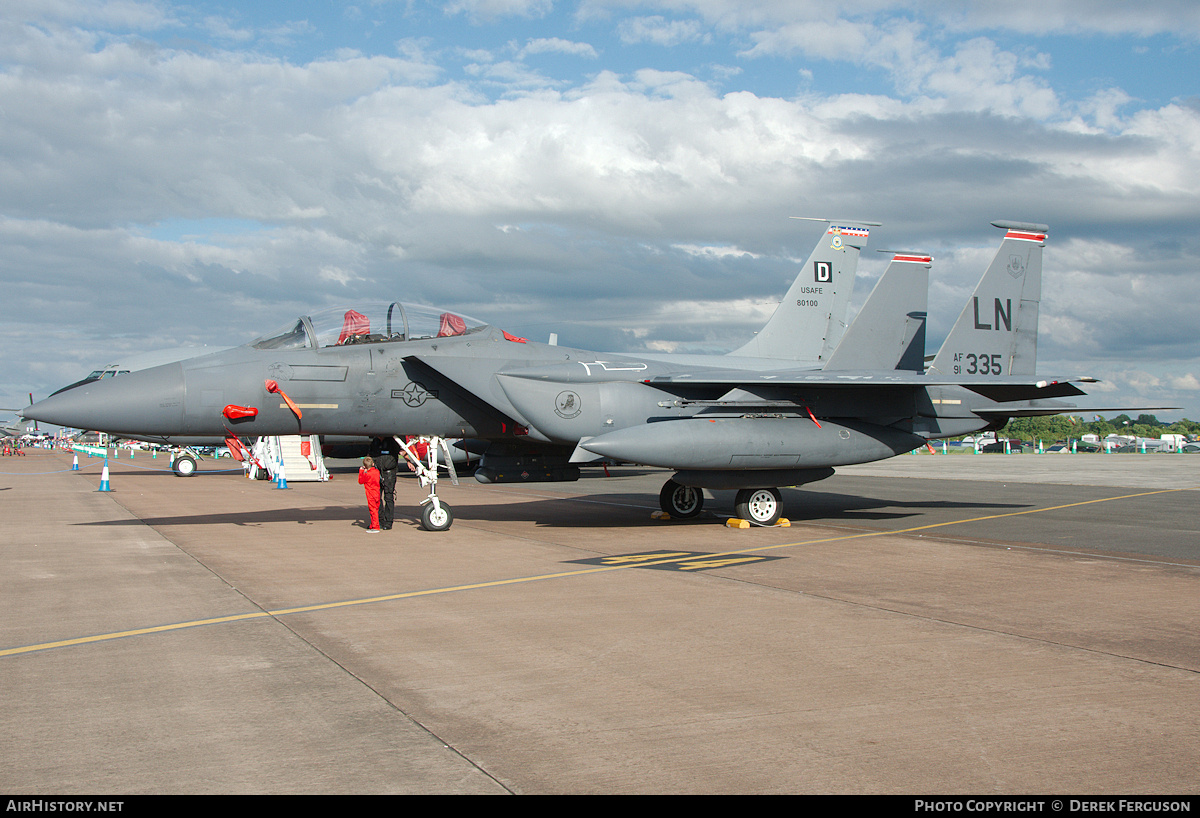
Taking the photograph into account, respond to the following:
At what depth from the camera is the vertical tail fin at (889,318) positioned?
46.5 ft

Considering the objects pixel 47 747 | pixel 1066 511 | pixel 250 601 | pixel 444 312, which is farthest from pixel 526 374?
pixel 1066 511

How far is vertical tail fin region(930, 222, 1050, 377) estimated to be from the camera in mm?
14406

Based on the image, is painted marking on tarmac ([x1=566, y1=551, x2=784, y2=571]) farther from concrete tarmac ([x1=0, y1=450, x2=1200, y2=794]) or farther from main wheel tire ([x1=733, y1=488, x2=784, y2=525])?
main wheel tire ([x1=733, y1=488, x2=784, y2=525])

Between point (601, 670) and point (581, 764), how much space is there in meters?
1.45

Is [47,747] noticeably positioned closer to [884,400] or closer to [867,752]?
[867,752]

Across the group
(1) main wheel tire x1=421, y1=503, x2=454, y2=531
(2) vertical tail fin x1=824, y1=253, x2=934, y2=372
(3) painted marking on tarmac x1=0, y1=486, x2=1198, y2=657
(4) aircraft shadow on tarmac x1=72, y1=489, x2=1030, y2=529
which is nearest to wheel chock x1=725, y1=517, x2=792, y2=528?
(4) aircraft shadow on tarmac x1=72, y1=489, x2=1030, y2=529

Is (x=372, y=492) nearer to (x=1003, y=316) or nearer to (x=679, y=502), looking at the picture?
(x=679, y=502)

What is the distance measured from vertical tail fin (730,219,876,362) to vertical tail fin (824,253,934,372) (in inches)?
232

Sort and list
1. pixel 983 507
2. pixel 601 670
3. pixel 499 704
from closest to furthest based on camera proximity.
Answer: pixel 499 704
pixel 601 670
pixel 983 507

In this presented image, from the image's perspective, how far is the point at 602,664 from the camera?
5.06m

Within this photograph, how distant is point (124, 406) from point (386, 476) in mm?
3875

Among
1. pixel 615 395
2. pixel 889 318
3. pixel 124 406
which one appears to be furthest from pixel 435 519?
pixel 889 318

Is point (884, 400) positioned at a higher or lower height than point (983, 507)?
higher

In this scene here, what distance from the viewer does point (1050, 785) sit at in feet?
10.7
